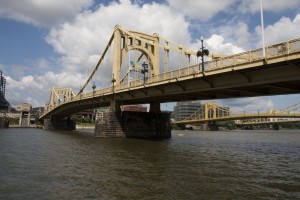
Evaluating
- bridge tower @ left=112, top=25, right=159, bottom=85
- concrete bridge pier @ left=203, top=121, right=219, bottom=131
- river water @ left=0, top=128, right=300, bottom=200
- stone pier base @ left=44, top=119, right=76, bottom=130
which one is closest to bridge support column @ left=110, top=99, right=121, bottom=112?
bridge tower @ left=112, top=25, right=159, bottom=85

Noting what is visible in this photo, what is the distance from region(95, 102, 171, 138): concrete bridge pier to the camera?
55250 mm

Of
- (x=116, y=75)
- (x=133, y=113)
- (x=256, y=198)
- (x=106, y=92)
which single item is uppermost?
(x=116, y=75)

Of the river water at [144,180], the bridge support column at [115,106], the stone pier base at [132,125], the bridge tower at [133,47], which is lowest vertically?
the river water at [144,180]

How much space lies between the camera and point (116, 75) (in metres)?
58.5

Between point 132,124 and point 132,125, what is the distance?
0.19 metres

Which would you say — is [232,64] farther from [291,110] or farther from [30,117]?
[30,117]

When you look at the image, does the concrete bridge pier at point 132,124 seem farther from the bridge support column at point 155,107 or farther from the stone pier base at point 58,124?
the stone pier base at point 58,124

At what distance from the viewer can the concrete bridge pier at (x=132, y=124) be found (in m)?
55.2

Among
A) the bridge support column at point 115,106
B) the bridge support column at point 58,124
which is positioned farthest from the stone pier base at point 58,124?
the bridge support column at point 115,106

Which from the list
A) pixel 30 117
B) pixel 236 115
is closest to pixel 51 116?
pixel 30 117

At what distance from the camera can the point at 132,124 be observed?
56.7 metres

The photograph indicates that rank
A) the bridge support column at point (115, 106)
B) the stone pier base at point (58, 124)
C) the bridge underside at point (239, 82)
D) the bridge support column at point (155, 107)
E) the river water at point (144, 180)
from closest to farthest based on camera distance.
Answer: the river water at point (144, 180) < the bridge underside at point (239, 82) < the bridge support column at point (115, 106) < the bridge support column at point (155, 107) < the stone pier base at point (58, 124)

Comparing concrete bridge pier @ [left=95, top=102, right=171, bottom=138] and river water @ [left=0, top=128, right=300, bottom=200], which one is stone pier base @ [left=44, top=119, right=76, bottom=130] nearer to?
concrete bridge pier @ [left=95, top=102, right=171, bottom=138]

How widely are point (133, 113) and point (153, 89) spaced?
42.2 ft
